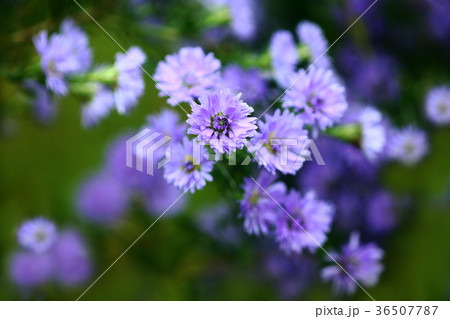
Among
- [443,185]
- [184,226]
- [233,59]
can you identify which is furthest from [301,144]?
[443,185]

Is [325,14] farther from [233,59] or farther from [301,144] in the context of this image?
[301,144]

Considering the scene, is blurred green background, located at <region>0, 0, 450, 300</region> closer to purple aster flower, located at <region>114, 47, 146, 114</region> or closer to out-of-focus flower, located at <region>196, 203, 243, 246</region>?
out-of-focus flower, located at <region>196, 203, 243, 246</region>

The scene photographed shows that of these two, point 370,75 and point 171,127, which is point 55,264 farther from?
point 370,75

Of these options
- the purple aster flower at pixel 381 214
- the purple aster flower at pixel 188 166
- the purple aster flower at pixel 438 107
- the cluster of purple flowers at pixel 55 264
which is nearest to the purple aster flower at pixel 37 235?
the cluster of purple flowers at pixel 55 264

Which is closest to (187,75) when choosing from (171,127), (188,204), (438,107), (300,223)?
(171,127)

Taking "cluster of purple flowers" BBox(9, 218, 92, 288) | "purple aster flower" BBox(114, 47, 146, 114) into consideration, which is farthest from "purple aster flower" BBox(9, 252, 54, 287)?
"purple aster flower" BBox(114, 47, 146, 114)

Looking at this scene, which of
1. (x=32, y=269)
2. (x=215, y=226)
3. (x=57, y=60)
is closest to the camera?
(x=57, y=60)

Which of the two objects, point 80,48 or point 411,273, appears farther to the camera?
point 411,273
